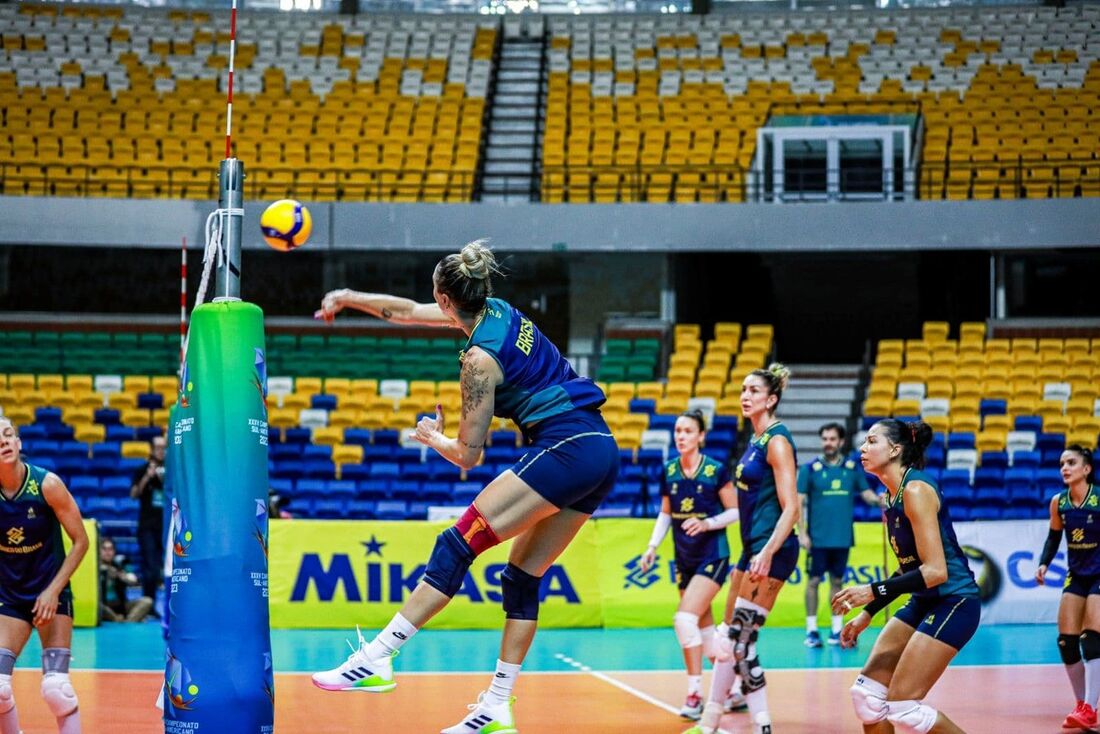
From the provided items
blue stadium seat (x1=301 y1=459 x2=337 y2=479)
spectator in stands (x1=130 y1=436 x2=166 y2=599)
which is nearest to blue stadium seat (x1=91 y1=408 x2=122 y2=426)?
blue stadium seat (x1=301 y1=459 x2=337 y2=479)

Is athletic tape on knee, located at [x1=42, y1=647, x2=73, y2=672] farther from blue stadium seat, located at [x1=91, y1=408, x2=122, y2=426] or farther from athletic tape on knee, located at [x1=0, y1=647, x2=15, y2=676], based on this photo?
blue stadium seat, located at [x1=91, y1=408, x2=122, y2=426]

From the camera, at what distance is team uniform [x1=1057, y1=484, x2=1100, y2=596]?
920 cm

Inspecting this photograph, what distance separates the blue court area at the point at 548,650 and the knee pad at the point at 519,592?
543cm

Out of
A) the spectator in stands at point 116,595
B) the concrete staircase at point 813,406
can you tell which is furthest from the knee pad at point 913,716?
the concrete staircase at point 813,406

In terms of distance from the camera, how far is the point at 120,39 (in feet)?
101

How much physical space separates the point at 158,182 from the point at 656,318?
9.95 metres

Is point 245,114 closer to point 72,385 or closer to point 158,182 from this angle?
point 158,182

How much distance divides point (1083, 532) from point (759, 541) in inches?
100.0

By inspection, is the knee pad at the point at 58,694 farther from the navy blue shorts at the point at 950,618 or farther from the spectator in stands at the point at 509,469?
the navy blue shorts at the point at 950,618

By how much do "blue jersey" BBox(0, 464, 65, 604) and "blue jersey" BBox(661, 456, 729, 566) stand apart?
4415 millimetres

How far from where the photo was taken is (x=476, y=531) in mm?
5895

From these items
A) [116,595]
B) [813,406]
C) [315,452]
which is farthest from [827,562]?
[813,406]

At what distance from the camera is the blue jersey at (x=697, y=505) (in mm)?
9641

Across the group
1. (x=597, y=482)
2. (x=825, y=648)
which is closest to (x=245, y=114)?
(x=825, y=648)
